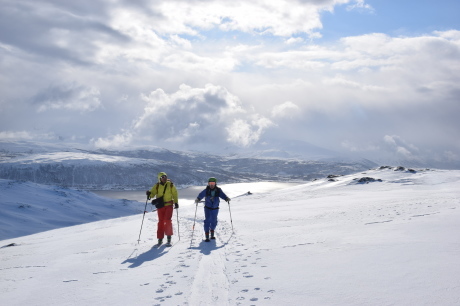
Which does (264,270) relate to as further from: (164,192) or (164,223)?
(164,192)

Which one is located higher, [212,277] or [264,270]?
[264,270]

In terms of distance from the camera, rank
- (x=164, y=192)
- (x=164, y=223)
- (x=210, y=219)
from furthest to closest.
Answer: (x=210, y=219), (x=164, y=192), (x=164, y=223)

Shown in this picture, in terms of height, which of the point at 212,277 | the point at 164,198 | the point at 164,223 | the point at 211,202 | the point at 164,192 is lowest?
the point at 212,277

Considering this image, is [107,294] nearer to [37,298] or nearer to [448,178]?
[37,298]

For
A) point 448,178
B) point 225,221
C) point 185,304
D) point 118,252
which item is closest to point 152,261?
point 118,252

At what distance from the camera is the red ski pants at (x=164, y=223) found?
42.1 feet

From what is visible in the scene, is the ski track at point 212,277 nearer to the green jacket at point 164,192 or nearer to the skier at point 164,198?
the skier at point 164,198

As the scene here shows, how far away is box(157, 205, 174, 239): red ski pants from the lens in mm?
12828

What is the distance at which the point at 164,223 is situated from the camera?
12984 mm

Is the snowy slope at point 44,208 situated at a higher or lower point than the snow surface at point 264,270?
lower

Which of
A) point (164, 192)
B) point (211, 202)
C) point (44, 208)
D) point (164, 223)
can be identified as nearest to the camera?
point (164, 223)

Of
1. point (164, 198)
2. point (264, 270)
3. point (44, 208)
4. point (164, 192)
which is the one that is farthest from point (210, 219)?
point (44, 208)

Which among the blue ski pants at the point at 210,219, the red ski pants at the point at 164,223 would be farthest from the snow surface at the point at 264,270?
the blue ski pants at the point at 210,219

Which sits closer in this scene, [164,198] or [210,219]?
[164,198]
